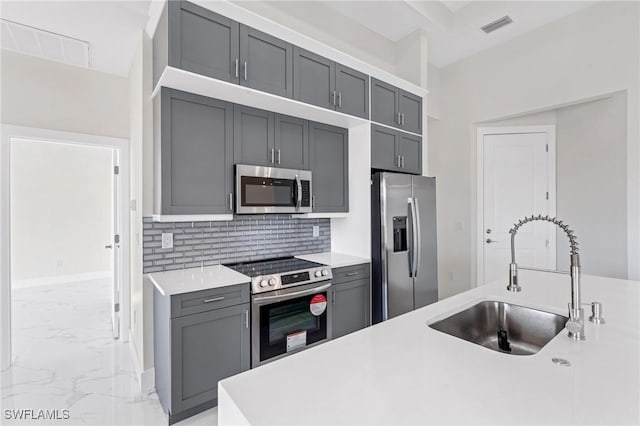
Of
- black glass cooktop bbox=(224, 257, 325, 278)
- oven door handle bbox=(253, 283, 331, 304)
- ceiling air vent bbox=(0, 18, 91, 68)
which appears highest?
ceiling air vent bbox=(0, 18, 91, 68)

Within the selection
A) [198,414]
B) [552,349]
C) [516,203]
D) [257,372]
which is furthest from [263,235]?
[516,203]

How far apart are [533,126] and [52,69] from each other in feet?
17.5

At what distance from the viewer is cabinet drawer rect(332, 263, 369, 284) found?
106 inches

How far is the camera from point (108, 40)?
2.67 metres

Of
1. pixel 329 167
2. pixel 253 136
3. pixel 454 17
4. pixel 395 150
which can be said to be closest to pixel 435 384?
pixel 253 136

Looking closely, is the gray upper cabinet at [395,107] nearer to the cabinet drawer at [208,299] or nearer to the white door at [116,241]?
the cabinet drawer at [208,299]

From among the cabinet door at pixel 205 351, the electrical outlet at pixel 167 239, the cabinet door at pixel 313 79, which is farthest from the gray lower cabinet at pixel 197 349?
the cabinet door at pixel 313 79

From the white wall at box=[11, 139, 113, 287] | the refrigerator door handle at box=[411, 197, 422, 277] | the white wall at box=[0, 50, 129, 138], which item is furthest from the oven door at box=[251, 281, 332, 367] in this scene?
the white wall at box=[11, 139, 113, 287]

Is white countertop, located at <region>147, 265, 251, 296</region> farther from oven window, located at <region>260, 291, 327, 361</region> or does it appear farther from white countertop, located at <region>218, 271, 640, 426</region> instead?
white countertop, located at <region>218, 271, 640, 426</region>

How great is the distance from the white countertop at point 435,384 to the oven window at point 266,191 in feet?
5.07

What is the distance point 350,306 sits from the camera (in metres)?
2.81

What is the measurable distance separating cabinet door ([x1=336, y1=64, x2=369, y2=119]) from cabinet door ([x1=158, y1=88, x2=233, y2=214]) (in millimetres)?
1015

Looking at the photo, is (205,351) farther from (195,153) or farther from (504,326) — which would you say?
(504,326)

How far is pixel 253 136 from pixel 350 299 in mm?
1627
